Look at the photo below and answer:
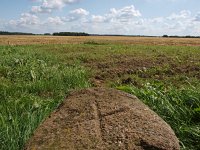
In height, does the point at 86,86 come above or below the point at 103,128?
below

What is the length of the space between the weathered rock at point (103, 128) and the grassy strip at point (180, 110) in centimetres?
77

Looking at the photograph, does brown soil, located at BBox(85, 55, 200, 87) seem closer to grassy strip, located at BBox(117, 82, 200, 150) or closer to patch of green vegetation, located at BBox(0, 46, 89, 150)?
patch of green vegetation, located at BBox(0, 46, 89, 150)

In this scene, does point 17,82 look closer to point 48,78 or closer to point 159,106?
point 48,78

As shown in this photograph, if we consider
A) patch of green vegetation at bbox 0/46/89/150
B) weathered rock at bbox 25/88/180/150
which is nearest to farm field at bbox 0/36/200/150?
patch of green vegetation at bbox 0/46/89/150

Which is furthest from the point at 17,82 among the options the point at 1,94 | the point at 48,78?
the point at 1,94

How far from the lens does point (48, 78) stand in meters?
9.81

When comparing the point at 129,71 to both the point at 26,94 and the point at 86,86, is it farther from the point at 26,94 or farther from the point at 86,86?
the point at 26,94

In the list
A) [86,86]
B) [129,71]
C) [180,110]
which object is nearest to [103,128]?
[180,110]

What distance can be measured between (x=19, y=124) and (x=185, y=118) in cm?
186

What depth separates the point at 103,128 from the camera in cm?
346

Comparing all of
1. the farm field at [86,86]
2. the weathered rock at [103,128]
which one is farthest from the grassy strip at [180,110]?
the weathered rock at [103,128]

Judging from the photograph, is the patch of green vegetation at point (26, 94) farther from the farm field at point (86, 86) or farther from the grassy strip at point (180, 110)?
the grassy strip at point (180, 110)

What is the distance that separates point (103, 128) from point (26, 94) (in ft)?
16.2

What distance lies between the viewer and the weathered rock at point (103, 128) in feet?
10.7
